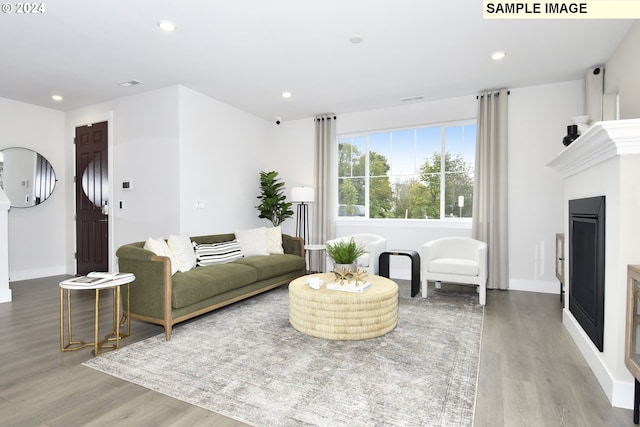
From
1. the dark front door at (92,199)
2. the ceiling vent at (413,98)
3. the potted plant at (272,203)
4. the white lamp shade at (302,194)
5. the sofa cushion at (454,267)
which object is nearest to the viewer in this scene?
the sofa cushion at (454,267)

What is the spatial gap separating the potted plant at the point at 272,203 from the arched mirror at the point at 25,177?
3532 mm

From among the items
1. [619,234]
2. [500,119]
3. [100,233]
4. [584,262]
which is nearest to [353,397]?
[619,234]

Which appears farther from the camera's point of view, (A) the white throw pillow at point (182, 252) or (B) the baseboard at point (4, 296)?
(B) the baseboard at point (4, 296)

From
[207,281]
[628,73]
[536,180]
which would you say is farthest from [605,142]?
[207,281]

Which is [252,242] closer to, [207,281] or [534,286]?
[207,281]

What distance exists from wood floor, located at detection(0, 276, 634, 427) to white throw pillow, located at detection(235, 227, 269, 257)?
→ 170 centimetres

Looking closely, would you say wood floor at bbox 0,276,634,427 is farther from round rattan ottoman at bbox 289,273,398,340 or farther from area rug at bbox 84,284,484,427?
round rattan ottoman at bbox 289,273,398,340

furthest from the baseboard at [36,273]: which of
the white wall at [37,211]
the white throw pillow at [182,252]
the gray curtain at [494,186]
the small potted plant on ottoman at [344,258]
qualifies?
the gray curtain at [494,186]

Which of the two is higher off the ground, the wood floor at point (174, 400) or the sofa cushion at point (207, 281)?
the sofa cushion at point (207, 281)

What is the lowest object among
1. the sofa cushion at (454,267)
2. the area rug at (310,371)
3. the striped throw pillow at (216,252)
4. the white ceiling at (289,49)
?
the area rug at (310,371)

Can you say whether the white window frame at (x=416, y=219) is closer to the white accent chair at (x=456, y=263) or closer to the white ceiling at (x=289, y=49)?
the white ceiling at (x=289, y=49)

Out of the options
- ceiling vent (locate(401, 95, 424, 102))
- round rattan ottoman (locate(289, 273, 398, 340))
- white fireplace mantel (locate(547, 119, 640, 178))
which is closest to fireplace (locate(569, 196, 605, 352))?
white fireplace mantel (locate(547, 119, 640, 178))

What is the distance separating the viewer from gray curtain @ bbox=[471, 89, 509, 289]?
16.2 ft

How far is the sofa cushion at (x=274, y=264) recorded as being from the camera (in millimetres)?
4277
